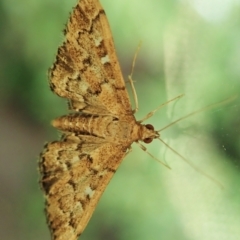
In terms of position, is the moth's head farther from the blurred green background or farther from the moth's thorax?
the blurred green background

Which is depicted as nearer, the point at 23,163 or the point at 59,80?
the point at 59,80

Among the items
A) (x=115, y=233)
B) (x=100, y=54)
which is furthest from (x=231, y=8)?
(x=115, y=233)

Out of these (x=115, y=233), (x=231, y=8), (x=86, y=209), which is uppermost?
(x=231, y=8)

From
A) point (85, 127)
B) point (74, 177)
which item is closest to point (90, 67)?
point (85, 127)

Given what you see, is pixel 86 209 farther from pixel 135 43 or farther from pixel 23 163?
pixel 135 43

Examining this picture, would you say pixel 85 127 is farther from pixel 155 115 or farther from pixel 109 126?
pixel 155 115

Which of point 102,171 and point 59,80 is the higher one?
point 59,80

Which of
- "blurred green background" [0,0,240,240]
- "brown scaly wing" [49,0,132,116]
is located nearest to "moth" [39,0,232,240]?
"brown scaly wing" [49,0,132,116]
